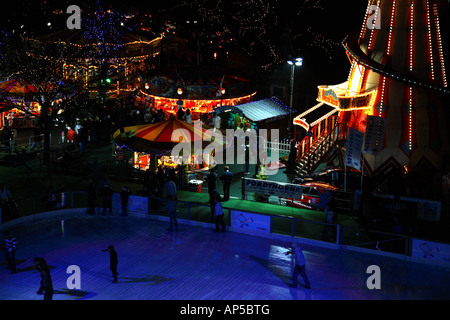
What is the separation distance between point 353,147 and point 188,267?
8.05 m

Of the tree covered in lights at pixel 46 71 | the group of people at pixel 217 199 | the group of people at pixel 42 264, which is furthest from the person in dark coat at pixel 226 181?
the tree covered in lights at pixel 46 71

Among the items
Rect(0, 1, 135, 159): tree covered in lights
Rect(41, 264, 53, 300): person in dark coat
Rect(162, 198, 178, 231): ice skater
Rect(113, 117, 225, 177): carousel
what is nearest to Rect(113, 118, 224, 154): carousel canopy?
Rect(113, 117, 225, 177): carousel

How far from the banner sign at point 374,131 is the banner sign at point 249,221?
5488mm

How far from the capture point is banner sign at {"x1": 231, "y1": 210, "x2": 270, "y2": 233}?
54.6 feet

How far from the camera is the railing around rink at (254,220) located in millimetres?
15188

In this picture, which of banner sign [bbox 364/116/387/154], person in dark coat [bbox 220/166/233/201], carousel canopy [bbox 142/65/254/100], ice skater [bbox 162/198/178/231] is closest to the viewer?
ice skater [bbox 162/198/178/231]

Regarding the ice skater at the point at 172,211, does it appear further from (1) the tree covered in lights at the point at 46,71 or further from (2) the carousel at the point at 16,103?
(2) the carousel at the point at 16,103

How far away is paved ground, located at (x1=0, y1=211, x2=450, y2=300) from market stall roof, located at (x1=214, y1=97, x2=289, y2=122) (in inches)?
415

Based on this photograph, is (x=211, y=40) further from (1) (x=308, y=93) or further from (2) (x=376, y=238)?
(2) (x=376, y=238)

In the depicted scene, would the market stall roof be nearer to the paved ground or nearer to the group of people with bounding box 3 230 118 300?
the paved ground

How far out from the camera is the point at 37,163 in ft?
79.4

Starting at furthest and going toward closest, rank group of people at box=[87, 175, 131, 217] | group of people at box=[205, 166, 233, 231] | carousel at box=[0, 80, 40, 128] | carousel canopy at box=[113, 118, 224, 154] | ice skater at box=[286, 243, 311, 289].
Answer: carousel at box=[0, 80, 40, 128] → carousel canopy at box=[113, 118, 224, 154] → group of people at box=[87, 175, 131, 217] → group of people at box=[205, 166, 233, 231] → ice skater at box=[286, 243, 311, 289]

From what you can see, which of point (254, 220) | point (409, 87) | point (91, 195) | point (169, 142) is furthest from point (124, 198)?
point (409, 87)

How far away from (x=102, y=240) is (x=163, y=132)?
6080mm
